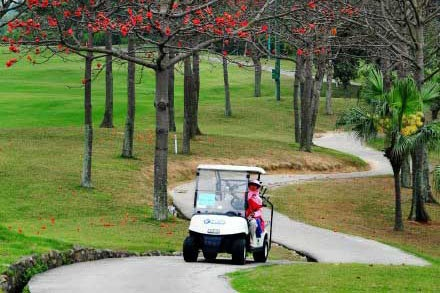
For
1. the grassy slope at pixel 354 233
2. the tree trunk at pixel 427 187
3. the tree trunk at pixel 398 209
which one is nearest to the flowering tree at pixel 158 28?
the grassy slope at pixel 354 233

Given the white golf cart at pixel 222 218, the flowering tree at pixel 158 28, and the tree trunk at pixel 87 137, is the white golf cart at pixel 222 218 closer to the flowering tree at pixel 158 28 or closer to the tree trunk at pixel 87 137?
the flowering tree at pixel 158 28

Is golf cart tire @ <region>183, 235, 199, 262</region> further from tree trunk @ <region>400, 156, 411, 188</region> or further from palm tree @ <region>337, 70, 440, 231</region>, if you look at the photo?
tree trunk @ <region>400, 156, 411, 188</region>

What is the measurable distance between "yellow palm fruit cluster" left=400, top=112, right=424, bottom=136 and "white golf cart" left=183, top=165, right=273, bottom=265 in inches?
523

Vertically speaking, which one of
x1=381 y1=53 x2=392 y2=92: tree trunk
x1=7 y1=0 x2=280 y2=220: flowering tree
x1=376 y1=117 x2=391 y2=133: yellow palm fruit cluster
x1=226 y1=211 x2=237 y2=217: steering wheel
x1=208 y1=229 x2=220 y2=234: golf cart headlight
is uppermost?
x1=7 y1=0 x2=280 y2=220: flowering tree

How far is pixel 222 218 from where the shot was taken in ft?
63.6

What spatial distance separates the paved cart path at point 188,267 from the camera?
577 inches

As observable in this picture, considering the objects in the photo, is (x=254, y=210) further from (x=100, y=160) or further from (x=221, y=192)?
(x=100, y=160)

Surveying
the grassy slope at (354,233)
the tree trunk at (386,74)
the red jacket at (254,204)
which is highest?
the tree trunk at (386,74)

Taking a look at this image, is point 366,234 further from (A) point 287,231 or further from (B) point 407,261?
(B) point 407,261

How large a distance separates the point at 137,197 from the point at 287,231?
6650 millimetres

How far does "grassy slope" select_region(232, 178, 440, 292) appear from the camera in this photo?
15109mm

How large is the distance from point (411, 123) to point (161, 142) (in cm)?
979

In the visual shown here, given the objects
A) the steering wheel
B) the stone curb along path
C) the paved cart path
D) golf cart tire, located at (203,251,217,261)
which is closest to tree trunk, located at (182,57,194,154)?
the stone curb along path

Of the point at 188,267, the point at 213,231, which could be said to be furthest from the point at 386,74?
the point at 188,267
